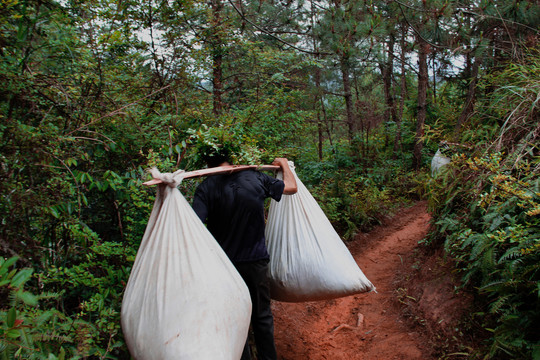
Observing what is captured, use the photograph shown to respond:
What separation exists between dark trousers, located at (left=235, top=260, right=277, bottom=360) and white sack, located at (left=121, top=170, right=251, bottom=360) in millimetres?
442

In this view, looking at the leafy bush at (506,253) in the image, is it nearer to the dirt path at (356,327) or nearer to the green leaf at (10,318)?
the dirt path at (356,327)

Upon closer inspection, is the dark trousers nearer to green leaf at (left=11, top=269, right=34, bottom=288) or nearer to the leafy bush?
green leaf at (left=11, top=269, right=34, bottom=288)

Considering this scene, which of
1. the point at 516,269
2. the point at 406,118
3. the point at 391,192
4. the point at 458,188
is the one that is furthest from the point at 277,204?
the point at 406,118

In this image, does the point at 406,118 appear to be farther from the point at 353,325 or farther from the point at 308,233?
the point at 308,233

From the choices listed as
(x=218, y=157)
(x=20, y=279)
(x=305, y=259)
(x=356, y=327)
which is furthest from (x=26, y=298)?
(x=356, y=327)

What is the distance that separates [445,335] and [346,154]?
729cm

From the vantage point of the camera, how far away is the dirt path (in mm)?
2980

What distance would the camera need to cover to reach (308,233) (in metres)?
2.49

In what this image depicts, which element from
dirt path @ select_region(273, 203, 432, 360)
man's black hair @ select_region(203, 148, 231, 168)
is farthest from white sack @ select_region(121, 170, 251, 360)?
dirt path @ select_region(273, 203, 432, 360)

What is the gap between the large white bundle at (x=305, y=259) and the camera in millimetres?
2387

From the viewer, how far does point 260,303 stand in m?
2.29

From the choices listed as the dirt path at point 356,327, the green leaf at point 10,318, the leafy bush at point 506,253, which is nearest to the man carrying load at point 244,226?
the dirt path at point 356,327

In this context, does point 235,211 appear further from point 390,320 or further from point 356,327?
point 390,320

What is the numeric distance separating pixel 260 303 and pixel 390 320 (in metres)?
1.79
